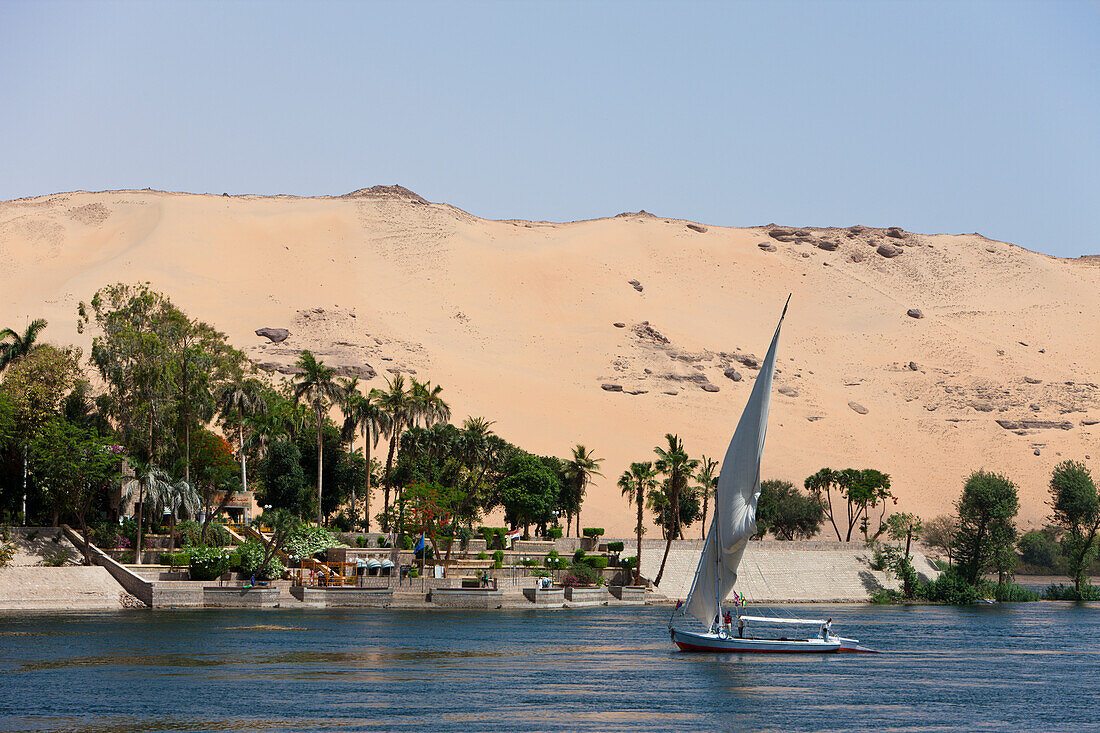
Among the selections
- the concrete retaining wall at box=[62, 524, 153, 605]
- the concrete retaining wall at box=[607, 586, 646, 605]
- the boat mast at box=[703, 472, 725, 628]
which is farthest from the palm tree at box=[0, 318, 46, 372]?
the boat mast at box=[703, 472, 725, 628]

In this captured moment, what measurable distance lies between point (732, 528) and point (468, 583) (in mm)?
31768

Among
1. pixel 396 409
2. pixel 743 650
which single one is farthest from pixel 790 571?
pixel 743 650

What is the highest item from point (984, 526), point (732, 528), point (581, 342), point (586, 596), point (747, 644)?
point (581, 342)

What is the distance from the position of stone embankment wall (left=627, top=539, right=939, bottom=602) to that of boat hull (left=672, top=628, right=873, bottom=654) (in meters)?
30.4

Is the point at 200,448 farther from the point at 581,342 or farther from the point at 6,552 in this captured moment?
the point at 581,342

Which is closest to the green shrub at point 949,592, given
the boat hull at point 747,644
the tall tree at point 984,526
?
the tall tree at point 984,526

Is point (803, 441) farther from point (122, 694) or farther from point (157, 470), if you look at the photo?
point (122, 694)

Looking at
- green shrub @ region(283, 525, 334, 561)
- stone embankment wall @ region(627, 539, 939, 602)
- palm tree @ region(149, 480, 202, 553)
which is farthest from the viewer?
stone embankment wall @ region(627, 539, 939, 602)

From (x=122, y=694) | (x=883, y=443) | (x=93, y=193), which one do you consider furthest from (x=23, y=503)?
(x=93, y=193)

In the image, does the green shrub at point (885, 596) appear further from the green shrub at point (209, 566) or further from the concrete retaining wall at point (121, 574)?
the concrete retaining wall at point (121, 574)

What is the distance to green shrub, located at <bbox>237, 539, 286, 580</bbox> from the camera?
73375 millimetres

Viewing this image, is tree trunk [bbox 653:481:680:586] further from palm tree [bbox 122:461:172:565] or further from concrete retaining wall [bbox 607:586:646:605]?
palm tree [bbox 122:461:172:565]

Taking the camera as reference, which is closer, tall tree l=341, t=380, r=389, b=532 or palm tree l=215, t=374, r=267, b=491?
palm tree l=215, t=374, r=267, b=491

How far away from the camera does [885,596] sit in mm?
95938
